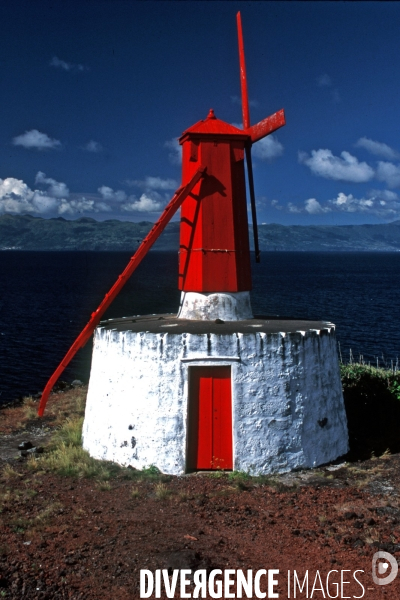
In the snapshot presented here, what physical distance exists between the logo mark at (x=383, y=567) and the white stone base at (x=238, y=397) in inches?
162

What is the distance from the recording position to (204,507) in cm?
1110

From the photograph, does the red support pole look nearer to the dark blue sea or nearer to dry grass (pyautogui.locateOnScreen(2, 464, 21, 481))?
dry grass (pyautogui.locateOnScreen(2, 464, 21, 481))

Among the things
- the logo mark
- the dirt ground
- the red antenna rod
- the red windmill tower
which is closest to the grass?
the dirt ground

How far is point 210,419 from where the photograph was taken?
1297 cm

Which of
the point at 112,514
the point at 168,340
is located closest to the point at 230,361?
the point at 168,340

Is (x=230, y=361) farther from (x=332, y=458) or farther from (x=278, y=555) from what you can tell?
(x=278, y=555)

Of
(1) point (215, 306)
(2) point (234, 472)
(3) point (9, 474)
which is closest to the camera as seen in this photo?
(2) point (234, 472)

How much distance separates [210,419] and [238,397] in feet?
2.69

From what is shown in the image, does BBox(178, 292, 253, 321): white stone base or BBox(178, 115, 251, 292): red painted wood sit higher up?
BBox(178, 115, 251, 292): red painted wood

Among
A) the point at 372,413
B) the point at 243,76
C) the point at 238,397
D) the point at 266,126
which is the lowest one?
the point at 372,413

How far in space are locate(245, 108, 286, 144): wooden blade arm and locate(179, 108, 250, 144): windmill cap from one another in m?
0.18

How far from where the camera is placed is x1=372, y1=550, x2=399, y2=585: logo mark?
27.4 ft

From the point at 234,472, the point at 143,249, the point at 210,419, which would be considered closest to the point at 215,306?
the point at 143,249

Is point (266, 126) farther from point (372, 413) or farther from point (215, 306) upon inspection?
point (372, 413)
